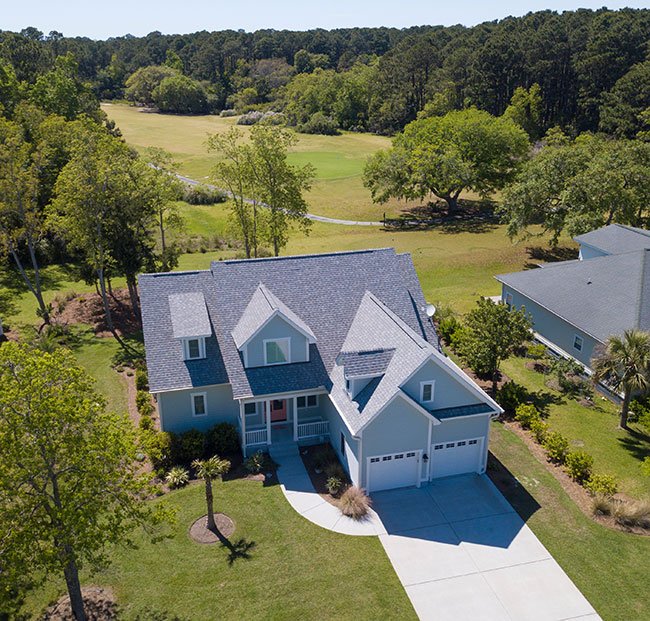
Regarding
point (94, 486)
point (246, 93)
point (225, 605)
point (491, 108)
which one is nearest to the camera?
point (94, 486)

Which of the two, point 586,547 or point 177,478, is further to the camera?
point 177,478

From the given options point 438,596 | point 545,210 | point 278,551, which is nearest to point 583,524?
point 438,596

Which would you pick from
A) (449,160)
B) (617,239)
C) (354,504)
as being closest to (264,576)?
(354,504)

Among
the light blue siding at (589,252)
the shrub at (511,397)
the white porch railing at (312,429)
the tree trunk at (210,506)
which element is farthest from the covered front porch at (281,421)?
the light blue siding at (589,252)

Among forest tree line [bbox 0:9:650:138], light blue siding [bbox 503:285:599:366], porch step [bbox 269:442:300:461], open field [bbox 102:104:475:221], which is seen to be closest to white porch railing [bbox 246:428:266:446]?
porch step [bbox 269:442:300:461]

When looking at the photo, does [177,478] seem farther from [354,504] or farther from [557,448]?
[557,448]

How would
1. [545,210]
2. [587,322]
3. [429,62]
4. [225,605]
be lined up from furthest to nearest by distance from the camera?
1. [429,62]
2. [545,210]
3. [587,322]
4. [225,605]

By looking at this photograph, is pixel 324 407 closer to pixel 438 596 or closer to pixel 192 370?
pixel 192 370

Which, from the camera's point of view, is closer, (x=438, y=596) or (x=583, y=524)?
(x=438, y=596)
